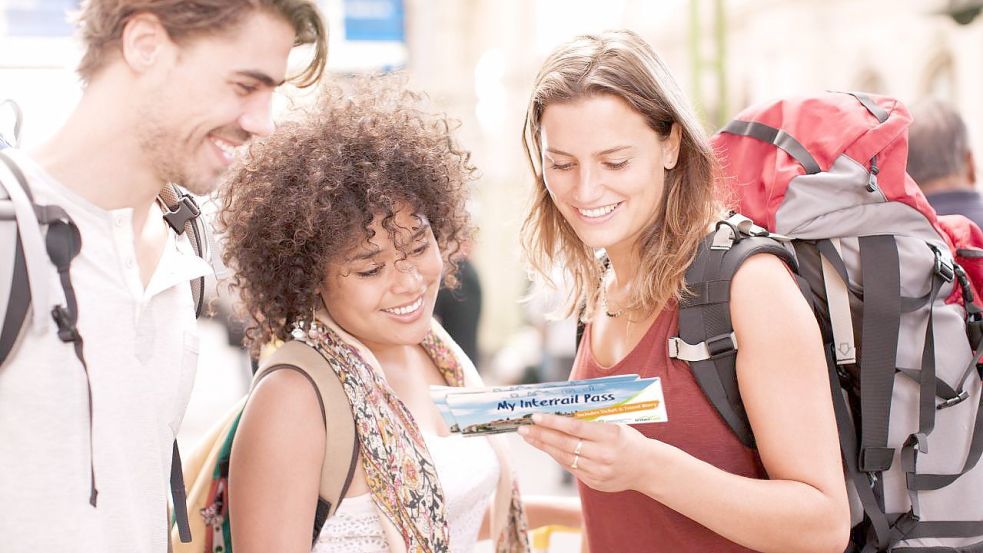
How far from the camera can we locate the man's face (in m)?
1.70

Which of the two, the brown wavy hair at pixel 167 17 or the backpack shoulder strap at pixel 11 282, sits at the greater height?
the brown wavy hair at pixel 167 17

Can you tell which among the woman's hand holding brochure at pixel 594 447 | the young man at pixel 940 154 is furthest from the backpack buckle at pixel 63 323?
the young man at pixel 940 154

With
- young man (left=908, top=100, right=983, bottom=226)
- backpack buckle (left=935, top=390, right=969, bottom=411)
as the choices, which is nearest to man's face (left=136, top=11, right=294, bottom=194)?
backpack buckle (left=935, top=390, right=969, bottom=411)

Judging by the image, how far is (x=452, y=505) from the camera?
7.40 ft

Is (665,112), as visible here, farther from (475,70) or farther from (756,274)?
(475,70)

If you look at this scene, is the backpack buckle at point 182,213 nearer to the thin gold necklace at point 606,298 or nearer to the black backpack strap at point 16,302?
the black backpack strap at point 16,302

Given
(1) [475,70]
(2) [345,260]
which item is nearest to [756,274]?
(2) [345,260]

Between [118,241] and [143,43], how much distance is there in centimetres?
35

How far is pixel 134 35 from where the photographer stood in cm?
168

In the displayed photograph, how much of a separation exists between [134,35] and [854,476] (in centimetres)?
174

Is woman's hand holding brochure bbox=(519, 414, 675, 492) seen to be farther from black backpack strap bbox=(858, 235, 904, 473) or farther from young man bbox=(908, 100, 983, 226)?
young man bbox=(908, 100, 983, 226)

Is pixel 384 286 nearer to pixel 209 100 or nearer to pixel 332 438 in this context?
pixel 332 438

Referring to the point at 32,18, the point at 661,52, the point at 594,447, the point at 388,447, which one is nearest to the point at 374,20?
the point at 661,52

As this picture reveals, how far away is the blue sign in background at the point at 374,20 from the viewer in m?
9.81
